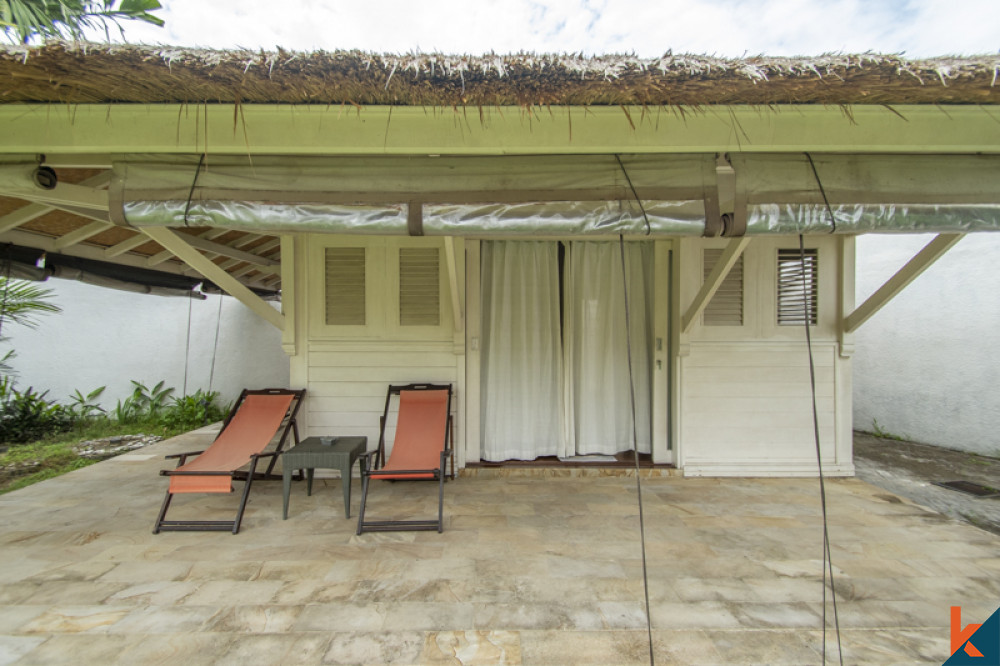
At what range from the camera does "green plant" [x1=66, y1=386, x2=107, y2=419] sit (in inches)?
288

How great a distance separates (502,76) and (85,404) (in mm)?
9481

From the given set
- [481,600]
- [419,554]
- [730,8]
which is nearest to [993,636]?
[481,600]

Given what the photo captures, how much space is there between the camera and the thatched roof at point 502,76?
74.3 inches

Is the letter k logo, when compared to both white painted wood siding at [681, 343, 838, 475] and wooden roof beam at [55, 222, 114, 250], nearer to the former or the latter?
white painted wood siding at [681, 343, 838, 475]

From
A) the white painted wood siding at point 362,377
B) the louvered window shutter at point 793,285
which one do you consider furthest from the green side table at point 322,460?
the louvered window shutter at point 793,285

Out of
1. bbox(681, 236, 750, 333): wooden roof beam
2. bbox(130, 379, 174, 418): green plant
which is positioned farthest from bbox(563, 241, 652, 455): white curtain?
bbox(130, 379, 174, 418): green plant

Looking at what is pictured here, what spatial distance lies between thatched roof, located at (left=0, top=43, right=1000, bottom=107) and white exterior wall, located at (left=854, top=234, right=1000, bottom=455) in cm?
538

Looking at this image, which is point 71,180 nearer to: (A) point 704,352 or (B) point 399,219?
(B) point 399,219

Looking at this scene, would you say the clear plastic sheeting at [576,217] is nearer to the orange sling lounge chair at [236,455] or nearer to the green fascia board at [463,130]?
the green fascia board at [463,130]

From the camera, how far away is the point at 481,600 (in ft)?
7.60

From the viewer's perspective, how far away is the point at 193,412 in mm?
7340

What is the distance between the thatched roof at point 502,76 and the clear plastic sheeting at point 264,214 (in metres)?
0.52

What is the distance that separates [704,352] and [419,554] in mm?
3300

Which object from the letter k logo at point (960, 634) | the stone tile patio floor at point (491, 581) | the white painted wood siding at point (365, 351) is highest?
the white painted wood siding at point (365, 351)
